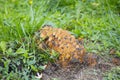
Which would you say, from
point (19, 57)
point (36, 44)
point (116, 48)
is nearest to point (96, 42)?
point (116, 48)

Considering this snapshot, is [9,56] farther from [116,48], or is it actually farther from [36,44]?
[116,48]

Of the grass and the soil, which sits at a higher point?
the grass

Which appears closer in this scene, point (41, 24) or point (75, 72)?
point (75, 72)

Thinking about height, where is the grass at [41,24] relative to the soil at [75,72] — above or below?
above

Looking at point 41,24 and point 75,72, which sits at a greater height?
point 41,24
